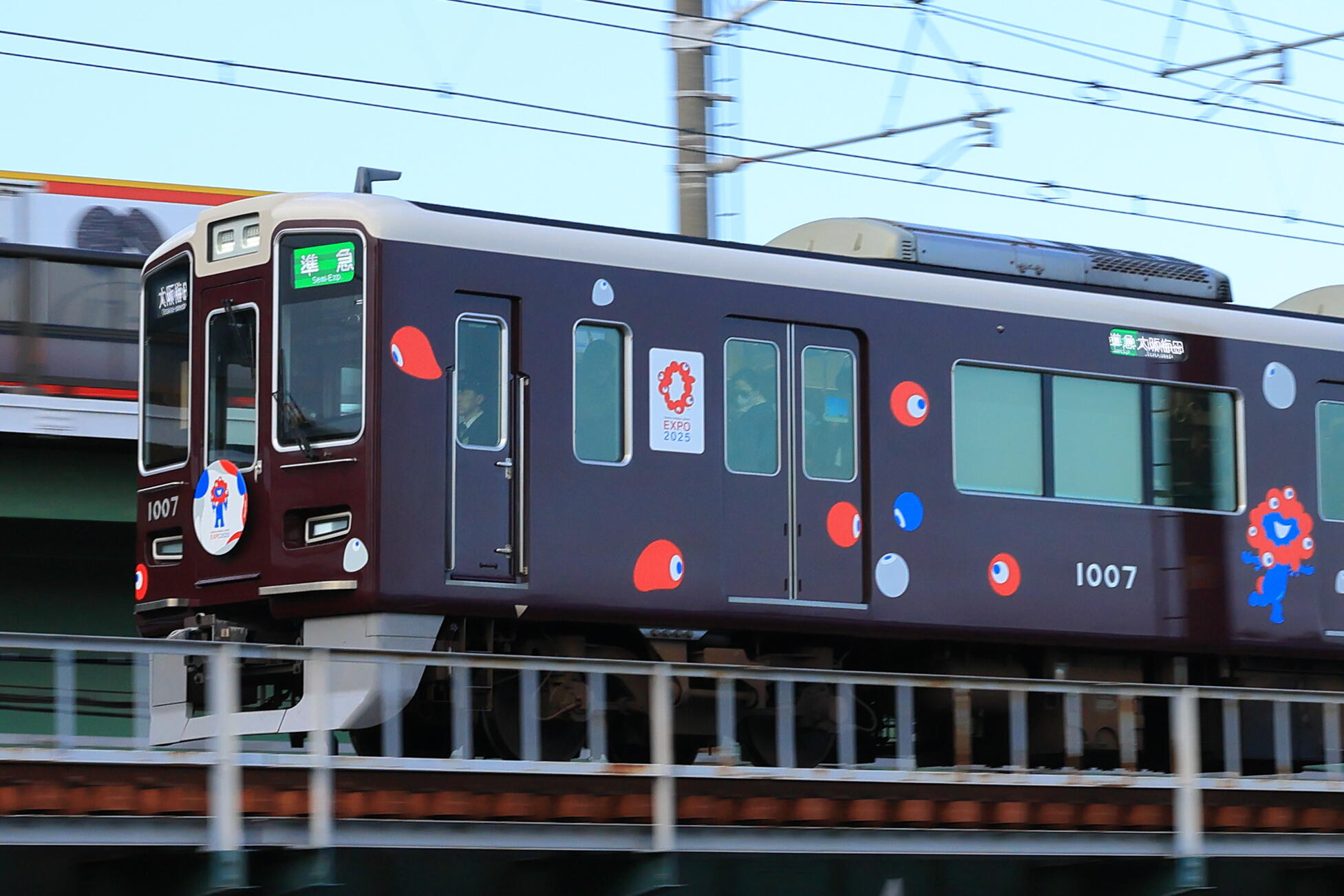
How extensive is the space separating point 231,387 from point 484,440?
1.53 metres

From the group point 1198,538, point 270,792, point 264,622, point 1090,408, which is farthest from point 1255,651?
point 270,792

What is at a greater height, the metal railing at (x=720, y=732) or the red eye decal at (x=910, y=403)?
the red eye decal at (x=910, y=403)

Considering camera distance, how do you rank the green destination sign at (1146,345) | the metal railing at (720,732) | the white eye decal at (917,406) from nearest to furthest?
the metal railing at (720,732) → the white eye decal at (917,406) → the green destination sign at (1146,345)

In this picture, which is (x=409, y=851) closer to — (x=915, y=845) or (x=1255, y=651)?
(x=915, y=845)

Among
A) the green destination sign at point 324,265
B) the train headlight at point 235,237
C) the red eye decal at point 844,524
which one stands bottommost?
the red eye decal at point 844,524

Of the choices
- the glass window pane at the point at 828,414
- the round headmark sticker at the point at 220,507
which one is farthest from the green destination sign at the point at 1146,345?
the round headmark sticker at the point at 220,507

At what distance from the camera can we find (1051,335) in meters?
14.1

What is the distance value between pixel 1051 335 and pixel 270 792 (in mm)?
6721

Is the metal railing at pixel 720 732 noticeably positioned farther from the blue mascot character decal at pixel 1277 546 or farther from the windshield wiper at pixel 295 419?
the windshield wiper at pixel 295 419

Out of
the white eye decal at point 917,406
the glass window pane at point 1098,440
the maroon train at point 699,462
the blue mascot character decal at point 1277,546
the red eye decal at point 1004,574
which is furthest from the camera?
the blue mascot character decal at point 1277,546

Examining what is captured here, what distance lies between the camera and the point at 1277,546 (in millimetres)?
14906

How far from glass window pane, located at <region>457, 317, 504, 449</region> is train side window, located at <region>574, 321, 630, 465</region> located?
452 millimetres

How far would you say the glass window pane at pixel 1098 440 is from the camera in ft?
46.1

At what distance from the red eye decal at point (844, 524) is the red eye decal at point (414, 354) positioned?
2627 mm
